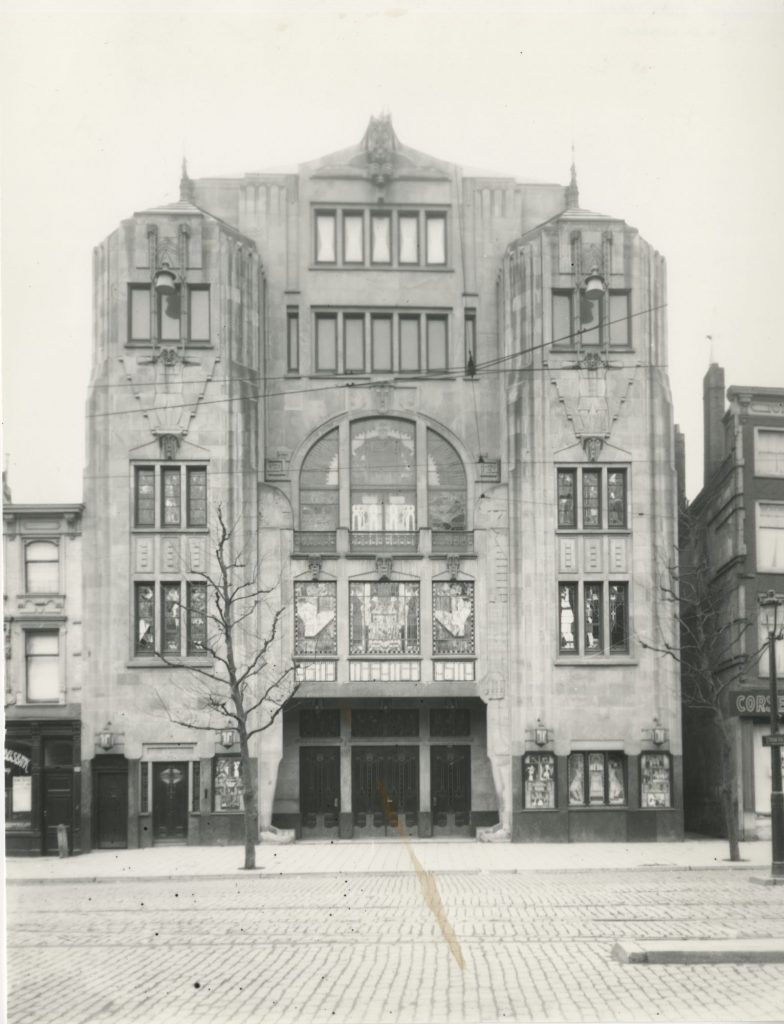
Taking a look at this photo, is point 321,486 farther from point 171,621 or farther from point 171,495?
point 171,621

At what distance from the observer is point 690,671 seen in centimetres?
4697

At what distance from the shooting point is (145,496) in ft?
147

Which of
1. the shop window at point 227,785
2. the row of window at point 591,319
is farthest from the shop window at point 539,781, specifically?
the row of window at point 591,319

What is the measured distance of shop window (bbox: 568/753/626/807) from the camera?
44031 mm

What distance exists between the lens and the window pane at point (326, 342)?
47.7 metres

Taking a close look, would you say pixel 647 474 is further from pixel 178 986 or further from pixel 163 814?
pixel 178 986

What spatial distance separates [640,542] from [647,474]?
211 cm

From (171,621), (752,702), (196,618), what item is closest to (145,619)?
(171,621)

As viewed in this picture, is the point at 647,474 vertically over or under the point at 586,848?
over

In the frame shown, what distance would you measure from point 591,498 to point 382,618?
24.3 feet

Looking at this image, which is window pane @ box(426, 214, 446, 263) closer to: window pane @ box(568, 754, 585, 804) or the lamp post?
window pane @ box(568, 754, 585, 804)

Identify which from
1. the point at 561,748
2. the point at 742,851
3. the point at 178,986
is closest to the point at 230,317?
the point at 561,748

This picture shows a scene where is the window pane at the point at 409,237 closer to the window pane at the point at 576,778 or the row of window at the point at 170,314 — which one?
the row of window at the point at 170,314

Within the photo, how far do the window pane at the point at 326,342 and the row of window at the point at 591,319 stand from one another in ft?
23.6
